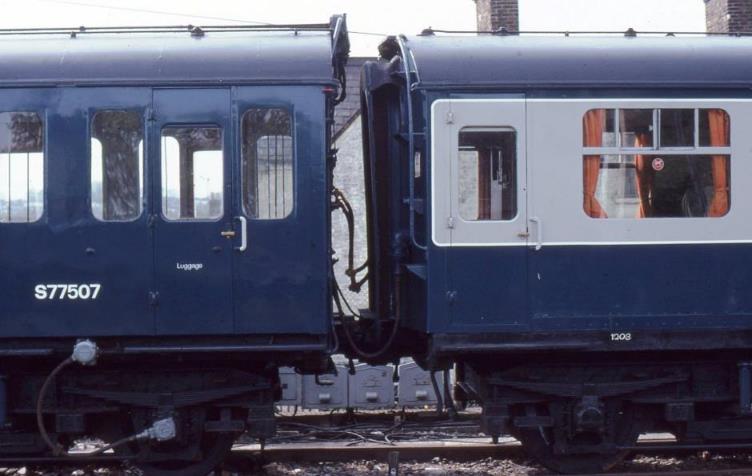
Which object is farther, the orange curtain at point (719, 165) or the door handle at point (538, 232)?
the orange curtain at point (719, 165)

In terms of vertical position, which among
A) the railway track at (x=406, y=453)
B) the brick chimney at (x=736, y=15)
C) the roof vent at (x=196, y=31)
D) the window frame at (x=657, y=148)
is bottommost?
the railway track at (x=406, y=453)

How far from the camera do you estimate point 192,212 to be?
770 cm

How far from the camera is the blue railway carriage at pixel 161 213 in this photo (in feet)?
25.0

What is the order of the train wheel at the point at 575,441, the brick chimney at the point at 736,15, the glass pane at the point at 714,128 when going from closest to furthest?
the glass pane at the point at 714,128
the train wheel at the point at 575,441
the brick chimney at the point at 736,15

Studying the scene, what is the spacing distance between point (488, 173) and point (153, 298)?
3.06 m

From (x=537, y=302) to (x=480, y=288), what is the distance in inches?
20.1

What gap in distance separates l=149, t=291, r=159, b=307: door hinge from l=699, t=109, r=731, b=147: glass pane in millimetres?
4892

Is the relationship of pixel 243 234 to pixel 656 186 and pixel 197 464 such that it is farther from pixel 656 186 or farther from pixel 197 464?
pixel 656 186

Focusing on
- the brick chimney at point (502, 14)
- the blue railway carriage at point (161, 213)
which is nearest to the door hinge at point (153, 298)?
the blue railway carriage at point (161, 213)

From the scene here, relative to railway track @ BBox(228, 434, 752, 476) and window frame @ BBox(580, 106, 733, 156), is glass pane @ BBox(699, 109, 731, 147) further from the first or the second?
railway track @ BBox(228, 434, 752, 476)

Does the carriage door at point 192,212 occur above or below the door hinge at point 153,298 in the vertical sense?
above

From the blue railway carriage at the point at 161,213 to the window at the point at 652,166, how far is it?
2352 mm

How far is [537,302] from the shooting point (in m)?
7.80

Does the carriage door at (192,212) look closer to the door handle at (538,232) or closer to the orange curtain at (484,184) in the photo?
the orange curtain at (484,184)
